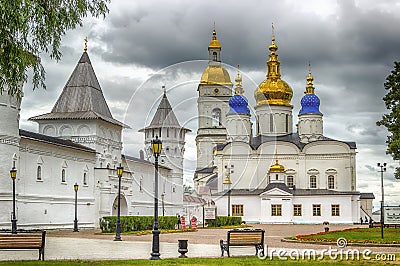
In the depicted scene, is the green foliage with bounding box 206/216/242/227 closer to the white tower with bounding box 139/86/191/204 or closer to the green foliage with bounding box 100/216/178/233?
the green foliage with bounding box 100/216/178/233

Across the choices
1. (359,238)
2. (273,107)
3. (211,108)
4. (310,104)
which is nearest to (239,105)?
(273,107)

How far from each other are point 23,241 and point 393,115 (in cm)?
2016

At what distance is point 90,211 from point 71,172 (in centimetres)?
338

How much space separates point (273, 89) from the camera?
2815 inches

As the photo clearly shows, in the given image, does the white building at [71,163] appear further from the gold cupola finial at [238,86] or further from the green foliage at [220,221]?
the gold cupola finial at [238,86]

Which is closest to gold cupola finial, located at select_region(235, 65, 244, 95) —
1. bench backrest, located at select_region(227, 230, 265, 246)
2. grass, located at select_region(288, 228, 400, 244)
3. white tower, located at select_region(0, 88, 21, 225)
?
white tower, located at select_region(0, 88, 21, 225)

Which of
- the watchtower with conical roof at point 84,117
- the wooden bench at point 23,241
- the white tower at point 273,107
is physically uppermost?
the white tower at point 273,107

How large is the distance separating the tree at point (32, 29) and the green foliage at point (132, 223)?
63.8 feet

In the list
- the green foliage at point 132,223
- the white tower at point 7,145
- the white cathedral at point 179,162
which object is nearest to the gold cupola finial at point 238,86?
the white cathedral at point 179,162

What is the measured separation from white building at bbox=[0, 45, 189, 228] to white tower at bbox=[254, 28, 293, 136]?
16166 mm

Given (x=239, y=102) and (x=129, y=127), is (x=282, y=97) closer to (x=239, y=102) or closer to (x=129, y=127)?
(x=239, y=102)

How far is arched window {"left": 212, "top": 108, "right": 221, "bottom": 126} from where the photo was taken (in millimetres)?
89938

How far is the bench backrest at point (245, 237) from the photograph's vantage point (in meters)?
17.8

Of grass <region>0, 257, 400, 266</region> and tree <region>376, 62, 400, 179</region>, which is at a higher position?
tree <region>376, 62, 400, 179</region>
